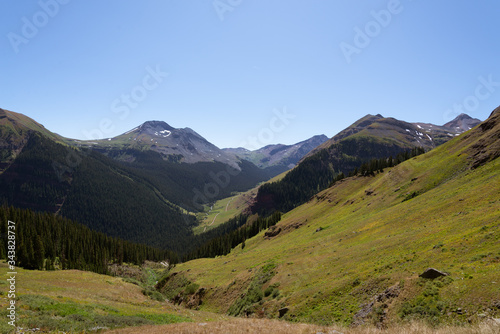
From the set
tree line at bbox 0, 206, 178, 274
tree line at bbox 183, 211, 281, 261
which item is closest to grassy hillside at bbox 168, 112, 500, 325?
tree line at bbox 0, 206, 178, 274

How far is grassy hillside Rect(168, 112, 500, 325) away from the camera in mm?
16703

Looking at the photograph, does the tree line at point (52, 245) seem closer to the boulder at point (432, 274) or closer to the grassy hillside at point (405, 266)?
the grassy hillside at point (405, 266)

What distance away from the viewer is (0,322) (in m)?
15.0

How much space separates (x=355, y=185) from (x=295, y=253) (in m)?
61.0

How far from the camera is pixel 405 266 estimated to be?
77.5 feet

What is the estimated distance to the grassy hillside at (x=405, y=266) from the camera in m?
16.7

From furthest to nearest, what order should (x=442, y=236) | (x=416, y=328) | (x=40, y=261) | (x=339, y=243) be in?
(x=40, y=261)
(x=339, y=243)
(x=442, y=236)
(x=416, y=328)

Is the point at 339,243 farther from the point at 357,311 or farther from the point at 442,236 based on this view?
the point at 357,311

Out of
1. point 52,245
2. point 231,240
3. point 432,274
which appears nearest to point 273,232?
point 231,240

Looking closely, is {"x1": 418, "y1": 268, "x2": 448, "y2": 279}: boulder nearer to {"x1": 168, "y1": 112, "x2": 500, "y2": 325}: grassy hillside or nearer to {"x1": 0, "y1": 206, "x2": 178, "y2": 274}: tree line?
{"x1": 168, "y1": 112, "x2": 500, "y2": 325}: grassy hillside

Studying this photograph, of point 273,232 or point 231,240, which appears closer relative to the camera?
point 273,232

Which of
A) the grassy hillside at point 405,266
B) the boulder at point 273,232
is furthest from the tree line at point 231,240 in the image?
the grassy hillside at point 405,266

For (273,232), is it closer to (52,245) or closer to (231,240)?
(231,240)

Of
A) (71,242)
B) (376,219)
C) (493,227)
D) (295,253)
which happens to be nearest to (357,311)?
(493,227)
